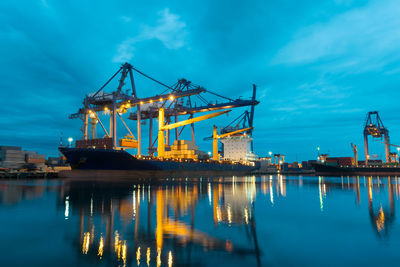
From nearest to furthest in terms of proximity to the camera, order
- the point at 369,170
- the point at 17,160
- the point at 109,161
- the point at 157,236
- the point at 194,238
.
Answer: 1. the point at 194,238
2. the point at 157,236
3. the point at 109,161
4. the point at 17,160
5. the point at 369,170

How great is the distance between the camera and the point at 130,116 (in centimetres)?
5597

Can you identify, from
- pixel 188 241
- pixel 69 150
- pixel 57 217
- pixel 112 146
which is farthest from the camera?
pixel 112 146

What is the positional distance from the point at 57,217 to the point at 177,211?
400 cm

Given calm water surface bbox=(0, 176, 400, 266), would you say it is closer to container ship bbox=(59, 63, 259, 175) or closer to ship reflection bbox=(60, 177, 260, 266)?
ship reflection bbox=(60, 177, 260, 266)

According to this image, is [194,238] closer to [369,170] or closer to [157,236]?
[157,236]

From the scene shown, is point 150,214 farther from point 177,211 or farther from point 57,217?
point 57,217

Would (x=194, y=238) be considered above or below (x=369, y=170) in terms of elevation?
above

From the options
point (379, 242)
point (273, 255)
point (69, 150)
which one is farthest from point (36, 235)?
point (69, 150)

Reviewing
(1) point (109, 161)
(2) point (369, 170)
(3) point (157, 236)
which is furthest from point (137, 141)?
(2) point (369, 170)

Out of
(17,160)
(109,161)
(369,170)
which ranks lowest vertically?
(369,170)

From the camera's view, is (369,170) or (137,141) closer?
(137,141)

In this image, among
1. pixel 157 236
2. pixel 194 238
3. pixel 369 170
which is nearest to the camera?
pixel 194 238

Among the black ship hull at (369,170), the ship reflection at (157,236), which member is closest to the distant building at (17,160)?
the ship reflection at (157,236)

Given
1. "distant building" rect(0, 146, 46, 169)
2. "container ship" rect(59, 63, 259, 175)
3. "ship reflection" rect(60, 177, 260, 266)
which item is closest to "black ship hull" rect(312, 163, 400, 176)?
"container ship" rect(59, 63, 259, 175)
